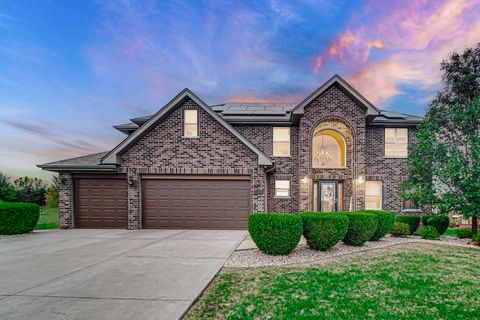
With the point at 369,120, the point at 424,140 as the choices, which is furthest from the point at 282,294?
the point at 369,120

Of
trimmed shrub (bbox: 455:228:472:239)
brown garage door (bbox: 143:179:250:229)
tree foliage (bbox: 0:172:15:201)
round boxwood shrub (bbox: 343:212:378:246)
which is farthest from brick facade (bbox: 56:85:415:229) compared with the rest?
tree foliage (bbox: 0:172:15:201)

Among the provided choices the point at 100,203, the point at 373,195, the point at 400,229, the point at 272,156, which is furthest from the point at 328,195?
the point at 100,203

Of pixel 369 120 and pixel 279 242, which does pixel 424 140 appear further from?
pixel 279 242

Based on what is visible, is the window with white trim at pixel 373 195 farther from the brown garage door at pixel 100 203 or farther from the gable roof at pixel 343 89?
the brown garage door at pixel 100 203

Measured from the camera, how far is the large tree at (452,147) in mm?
9523

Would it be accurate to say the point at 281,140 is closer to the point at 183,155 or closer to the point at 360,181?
the point at 360,181

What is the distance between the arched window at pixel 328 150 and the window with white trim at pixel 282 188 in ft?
6.31

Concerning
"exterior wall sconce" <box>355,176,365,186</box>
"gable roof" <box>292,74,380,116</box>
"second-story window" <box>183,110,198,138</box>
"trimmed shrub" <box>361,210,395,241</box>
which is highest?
"gable roof" <box>292,74,380,116</box>

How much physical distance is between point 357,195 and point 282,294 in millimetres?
10573

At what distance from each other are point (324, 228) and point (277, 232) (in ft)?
4.93

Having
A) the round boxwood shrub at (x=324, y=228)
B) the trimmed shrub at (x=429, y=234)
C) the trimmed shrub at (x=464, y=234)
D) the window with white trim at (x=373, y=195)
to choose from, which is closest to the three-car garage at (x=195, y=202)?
the round boxwood shrub at (x=324, y=228)

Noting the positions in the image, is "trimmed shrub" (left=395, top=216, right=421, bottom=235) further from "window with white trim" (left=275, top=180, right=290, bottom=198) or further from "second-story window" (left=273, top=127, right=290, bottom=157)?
"second-story window" (left=273, top=127, right=290, bottom=157)

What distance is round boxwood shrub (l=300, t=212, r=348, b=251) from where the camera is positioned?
23.5 ft

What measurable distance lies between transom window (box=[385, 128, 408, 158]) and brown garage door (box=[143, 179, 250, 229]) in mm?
8781
